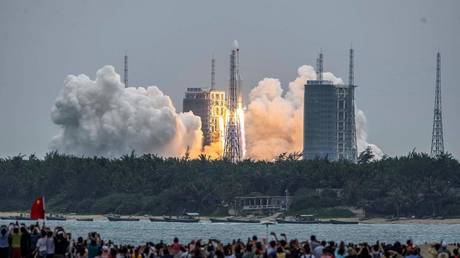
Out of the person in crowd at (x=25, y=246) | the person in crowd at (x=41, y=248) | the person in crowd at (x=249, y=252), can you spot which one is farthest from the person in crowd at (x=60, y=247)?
the person in crowd at (x=249, y=252)

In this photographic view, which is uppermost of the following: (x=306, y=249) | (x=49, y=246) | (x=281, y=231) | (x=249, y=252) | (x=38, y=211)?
(x=281, y=231)

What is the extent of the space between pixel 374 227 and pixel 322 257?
13789cm

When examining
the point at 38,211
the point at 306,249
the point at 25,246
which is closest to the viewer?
the point at 306,249

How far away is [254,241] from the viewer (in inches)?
2581

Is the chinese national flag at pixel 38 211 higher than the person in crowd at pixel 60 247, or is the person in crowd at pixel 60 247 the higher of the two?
the chinese national flag at pixel 38 211

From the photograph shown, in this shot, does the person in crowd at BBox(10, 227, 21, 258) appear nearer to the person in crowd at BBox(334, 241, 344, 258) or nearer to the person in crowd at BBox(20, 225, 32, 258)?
the person in crowd at BBox(20, 225, 32, 258)

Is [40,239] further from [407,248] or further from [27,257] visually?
[407,248]

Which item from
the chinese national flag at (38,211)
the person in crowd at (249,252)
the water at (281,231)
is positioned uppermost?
the water at (281,231)

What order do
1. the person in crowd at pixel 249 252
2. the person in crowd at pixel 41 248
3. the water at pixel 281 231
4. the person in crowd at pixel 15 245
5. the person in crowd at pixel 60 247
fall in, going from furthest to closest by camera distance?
the water at pixel 281 231
the person in crowd at pixel 15 245
the person in crowd at pixel 60 247
the person in crowd at pixel 41 248
the person in crowd at pixel 249 252

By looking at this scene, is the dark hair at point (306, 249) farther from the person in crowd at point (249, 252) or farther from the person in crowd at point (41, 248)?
the person in crowd at point (41, 248)

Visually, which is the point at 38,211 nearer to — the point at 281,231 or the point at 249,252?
the point at 249,252

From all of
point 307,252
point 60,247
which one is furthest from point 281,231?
point 307,252

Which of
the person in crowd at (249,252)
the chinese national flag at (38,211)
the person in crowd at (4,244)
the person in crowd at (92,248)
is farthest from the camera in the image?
the chinese national flag at (38,211)

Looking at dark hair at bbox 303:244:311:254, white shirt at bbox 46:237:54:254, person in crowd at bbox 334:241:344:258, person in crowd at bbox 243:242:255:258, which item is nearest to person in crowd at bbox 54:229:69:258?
white shirt at bbox 46:237:54:254
